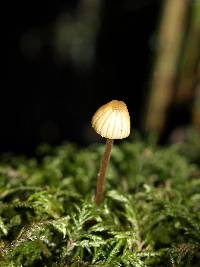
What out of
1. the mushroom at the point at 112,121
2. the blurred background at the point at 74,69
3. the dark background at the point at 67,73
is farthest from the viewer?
the dark background at the point at 67,73

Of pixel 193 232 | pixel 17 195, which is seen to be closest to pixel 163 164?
pixel 193 232

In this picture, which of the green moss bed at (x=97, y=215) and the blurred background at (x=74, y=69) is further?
the blurred background at (x=74, y=69)

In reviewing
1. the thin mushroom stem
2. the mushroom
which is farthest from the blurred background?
the mushroom

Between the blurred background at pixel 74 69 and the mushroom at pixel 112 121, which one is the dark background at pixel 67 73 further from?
the mushroom at pixel 112 121

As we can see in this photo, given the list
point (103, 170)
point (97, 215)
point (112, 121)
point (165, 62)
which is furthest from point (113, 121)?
point (165, 62)

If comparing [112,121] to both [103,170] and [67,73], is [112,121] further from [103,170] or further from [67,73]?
[67,73]

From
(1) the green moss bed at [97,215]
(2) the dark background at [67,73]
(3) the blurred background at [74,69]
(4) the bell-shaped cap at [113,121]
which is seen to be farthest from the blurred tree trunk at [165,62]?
(4) the bell-shaped cap at [113,121]

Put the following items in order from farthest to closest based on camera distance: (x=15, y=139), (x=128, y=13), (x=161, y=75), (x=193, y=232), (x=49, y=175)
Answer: (x=128, y=13) < (x=15, y=139) < (x=161, y=75) < (x=49, y=175) < (x=193, y=232)

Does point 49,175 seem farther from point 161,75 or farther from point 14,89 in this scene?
point 14,89
